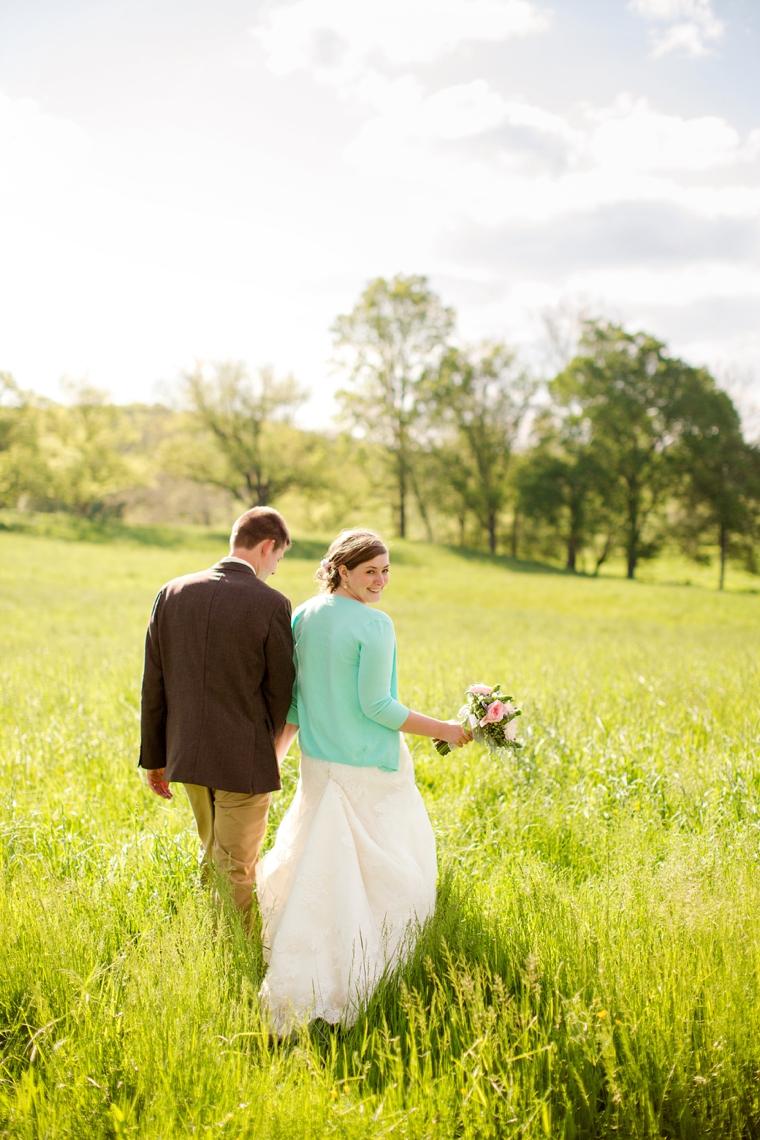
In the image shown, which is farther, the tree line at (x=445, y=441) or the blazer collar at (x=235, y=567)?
the tree line at (x=445, y=441)

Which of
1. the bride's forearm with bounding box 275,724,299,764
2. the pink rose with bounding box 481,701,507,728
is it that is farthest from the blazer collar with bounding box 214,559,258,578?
the pink rose with bounding box 481,701,507,728

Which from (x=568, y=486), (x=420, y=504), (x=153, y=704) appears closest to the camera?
(x=153, y=704)

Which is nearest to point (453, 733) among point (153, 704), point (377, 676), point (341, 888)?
point (377, 676)

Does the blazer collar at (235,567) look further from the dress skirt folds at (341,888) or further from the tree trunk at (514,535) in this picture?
the tree trunk at (514,535)

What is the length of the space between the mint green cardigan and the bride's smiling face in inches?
2.5

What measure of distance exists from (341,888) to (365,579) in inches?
61.2

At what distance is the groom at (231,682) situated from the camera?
3.50 m

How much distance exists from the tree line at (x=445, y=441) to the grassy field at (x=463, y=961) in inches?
1638

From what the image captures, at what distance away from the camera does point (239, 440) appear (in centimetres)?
4997

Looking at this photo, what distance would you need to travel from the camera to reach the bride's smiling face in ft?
11.4

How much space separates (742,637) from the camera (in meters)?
19.5

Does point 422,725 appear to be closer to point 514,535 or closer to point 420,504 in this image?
point 514,535

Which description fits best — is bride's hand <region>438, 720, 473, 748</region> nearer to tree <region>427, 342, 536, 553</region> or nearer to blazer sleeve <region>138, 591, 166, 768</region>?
blazer sleeve <region>138, 591, 166, 768</region>

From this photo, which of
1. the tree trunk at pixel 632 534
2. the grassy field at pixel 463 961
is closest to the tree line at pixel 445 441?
the tree trunk at pixel 632 534
